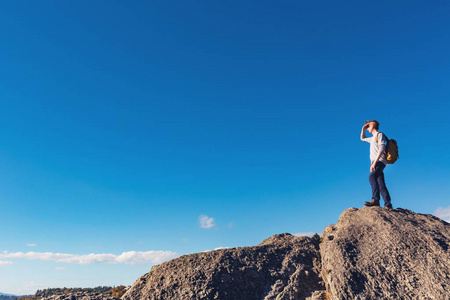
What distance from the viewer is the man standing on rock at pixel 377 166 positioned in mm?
12047

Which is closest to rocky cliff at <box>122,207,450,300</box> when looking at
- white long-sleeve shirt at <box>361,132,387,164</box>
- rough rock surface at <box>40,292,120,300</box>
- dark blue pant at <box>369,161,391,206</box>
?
rough rock surface at <box>40,292,120,300</box>

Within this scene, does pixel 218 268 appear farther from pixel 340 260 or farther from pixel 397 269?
pixel 397 269

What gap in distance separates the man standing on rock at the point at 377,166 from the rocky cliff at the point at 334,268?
973 millimetres

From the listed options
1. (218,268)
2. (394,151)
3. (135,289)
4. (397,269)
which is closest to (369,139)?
(394,151)

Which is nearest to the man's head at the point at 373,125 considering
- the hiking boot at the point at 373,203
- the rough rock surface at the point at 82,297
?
the hiking boot at the point at 373,203

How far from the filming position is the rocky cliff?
854 centimetres

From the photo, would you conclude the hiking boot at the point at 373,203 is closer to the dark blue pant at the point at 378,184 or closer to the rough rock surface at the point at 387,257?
the dark blue pant at the point at 378,184

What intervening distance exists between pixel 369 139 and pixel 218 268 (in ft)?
29.1

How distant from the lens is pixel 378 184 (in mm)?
12383

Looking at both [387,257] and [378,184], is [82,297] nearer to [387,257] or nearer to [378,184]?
[387,257]

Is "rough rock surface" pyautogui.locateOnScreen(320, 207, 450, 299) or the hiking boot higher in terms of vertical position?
the hiking boot

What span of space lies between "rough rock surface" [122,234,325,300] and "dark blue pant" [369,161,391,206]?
12.3ft

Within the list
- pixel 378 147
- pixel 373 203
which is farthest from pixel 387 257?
pixel 378 147

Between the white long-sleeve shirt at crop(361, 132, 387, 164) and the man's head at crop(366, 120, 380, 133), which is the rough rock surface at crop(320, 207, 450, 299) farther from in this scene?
the man's head at crop(366, 120, 380, 133)
